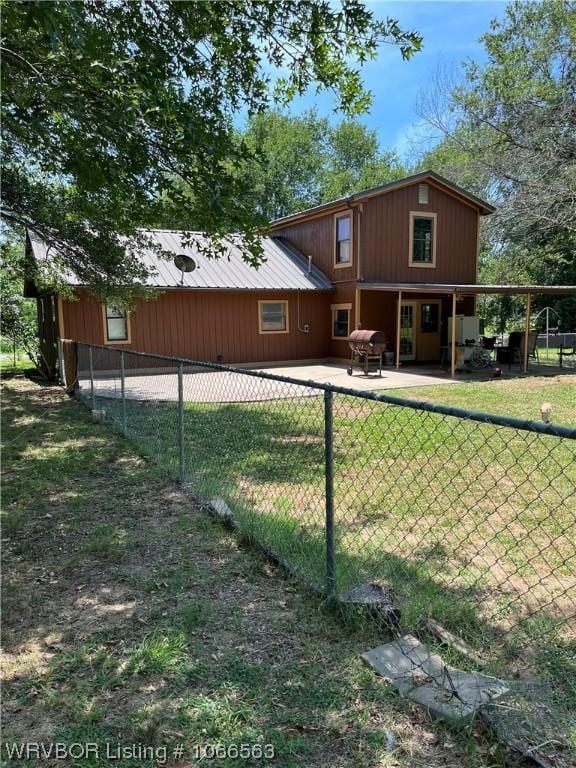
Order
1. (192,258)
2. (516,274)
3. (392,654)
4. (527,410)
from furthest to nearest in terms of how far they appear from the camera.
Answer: (516,274) < (192,258) < (527,410) < (392,654)

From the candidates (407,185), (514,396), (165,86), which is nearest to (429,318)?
(407,185)

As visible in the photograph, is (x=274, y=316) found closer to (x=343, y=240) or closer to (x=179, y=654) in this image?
(x=343, y=240)

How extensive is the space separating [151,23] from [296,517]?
5.48 m

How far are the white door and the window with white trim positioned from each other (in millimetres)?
9224

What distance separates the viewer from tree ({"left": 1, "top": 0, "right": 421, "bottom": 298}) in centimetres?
459

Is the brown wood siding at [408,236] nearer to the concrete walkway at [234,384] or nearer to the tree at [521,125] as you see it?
the tree at [521,125]

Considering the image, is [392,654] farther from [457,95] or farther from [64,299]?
[457,95]

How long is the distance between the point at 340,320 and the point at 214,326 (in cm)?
444

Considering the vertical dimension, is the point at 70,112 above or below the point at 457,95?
below

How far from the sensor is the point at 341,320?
17.9 m

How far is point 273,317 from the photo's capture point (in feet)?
58.3

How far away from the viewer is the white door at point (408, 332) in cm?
1784

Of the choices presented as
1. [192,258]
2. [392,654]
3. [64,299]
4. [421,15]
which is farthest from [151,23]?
[192,258]

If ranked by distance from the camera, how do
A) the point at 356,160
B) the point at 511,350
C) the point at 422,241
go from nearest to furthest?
the point at 511,350 → the point at 422,241 → the point at 356,160
